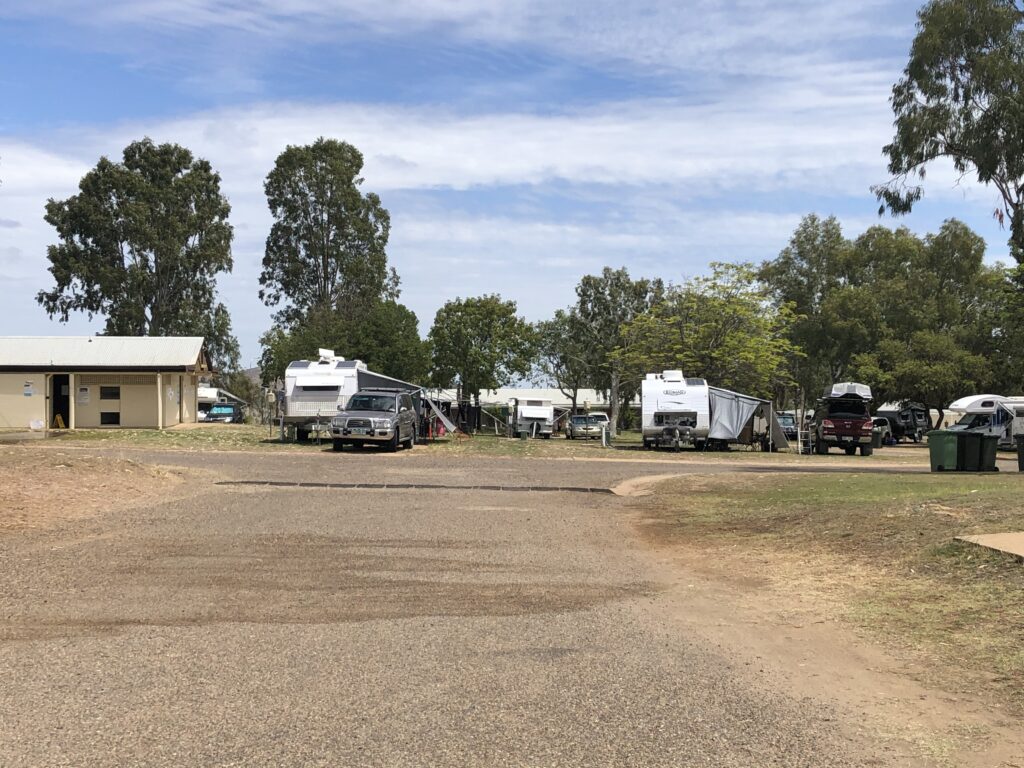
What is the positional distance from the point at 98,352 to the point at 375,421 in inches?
770

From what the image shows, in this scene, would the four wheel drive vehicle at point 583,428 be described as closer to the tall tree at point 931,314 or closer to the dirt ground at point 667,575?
the tall tree at point 931,314

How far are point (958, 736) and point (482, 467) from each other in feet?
63.9

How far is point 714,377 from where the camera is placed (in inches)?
1800

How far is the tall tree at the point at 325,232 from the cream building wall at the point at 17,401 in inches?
932

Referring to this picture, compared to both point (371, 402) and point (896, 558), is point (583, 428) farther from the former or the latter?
point (896, 558)

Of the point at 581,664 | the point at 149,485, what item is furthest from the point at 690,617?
the point at 149,485

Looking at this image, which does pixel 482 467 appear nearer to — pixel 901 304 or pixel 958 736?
pixel 958 736

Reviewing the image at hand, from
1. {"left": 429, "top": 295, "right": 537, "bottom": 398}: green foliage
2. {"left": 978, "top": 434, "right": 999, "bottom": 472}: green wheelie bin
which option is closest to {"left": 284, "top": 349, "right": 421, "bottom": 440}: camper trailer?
{"left": 978, "top": 434, "right": 999, "bottom": 472}: green wheelie bin

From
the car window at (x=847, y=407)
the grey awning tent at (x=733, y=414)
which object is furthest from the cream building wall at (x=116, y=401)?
the car window at (x=847, y=407)

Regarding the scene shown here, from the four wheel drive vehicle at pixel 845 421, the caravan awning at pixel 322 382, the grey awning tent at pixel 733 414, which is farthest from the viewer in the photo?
the four wheel drive vehicle at pixel 845 421

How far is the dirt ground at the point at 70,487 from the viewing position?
13.0 meters

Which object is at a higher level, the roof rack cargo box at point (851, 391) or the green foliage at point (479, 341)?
the green foliage at point (479, 341)

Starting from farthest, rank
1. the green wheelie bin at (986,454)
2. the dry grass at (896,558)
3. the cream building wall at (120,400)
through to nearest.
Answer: the cream building wall at (120,400)
the green wheelie bin at (986,454)
the dry grass at (896,558)

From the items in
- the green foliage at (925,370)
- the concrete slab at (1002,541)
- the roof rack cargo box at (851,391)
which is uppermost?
the green foliage at (925,370)
